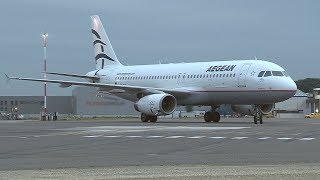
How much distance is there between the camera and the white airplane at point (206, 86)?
41.8 m

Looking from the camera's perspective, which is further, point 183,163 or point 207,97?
point 207,97

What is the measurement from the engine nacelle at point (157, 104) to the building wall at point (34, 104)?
278 ft

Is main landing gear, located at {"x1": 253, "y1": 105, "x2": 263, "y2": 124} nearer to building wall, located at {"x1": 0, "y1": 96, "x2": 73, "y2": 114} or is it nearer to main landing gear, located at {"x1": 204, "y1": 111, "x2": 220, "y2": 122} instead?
main landing gear, located at {"x1": 204, "y1": 111, "x2": 220, "y2": 122}

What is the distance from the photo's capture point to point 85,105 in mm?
118812

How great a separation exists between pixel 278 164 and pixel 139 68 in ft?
127

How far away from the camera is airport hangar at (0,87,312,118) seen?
111000 millimetres

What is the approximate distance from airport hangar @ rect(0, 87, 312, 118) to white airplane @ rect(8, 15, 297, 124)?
46.4 meters

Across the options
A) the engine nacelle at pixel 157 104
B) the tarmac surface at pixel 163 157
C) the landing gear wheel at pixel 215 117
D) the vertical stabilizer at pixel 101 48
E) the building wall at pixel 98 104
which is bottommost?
the tarmac surface at pixel 163 157

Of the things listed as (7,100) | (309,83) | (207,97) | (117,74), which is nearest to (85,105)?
(7,100)

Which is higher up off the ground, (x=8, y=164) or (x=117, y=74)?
(x=117, y=74)

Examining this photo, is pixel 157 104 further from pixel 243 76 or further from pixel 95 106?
pixel 95 106

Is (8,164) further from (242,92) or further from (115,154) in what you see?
(242,92)

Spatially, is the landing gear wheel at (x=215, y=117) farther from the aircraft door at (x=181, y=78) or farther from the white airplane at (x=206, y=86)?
the aircraft door at (x=181, y=78)

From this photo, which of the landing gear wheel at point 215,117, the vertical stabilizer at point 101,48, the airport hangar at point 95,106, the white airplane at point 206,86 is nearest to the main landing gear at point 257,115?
the white airplane at point 206,86
